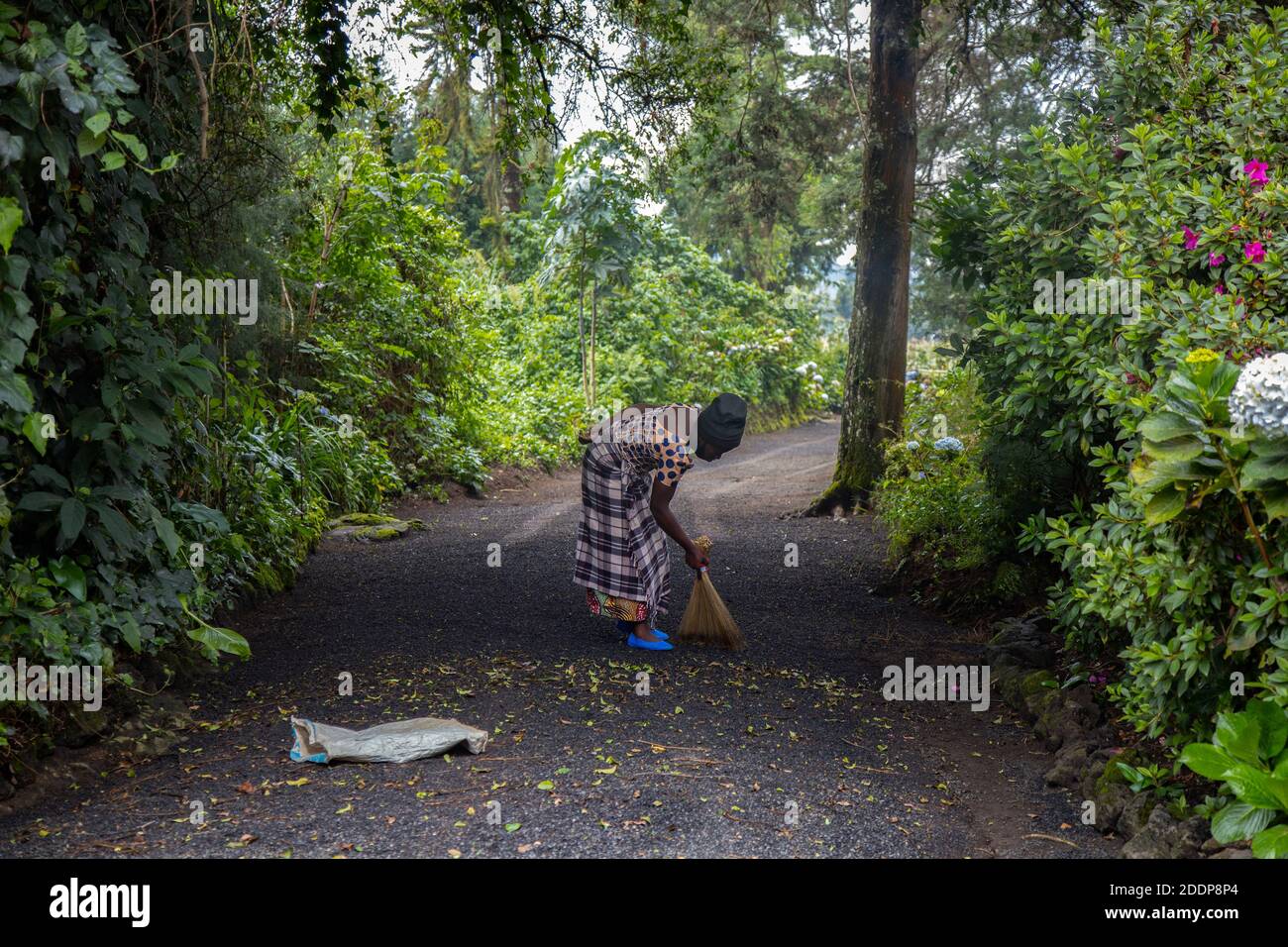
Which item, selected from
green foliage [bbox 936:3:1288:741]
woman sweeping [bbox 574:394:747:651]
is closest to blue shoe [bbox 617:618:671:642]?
woman sweeping [bbox 574:394:747:651]

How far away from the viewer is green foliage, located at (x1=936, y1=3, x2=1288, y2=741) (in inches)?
132

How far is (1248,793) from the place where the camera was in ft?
10.1

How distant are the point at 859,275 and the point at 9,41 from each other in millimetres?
7965

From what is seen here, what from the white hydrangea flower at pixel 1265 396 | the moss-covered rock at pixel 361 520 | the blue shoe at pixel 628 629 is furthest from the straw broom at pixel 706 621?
the moss-covered rock at pixel 361 520

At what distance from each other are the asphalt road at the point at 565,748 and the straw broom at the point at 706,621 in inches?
5.6

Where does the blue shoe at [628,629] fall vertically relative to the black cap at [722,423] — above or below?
below

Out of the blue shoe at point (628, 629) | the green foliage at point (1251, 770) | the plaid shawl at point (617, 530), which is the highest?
the plaid shawl at point (617, 530)

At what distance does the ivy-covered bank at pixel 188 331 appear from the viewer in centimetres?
368

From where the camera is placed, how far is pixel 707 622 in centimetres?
576

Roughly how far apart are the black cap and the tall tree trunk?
499cm

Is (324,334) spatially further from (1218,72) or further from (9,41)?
(1218,72)

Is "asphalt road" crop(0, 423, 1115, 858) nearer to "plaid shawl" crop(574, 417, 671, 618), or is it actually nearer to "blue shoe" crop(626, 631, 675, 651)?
"blue shoe" crop(626, 631, 675, 651)

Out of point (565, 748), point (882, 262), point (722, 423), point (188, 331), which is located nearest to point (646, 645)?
point (722, 423)

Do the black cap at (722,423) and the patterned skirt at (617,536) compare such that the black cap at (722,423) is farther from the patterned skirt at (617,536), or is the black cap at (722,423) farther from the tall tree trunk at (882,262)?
the tall tree trunk at (882,262)
